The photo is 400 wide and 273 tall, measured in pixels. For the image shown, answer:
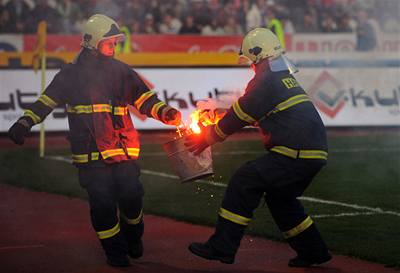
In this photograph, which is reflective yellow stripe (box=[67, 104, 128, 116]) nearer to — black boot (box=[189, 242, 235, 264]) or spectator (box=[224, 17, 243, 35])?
black boot (box=[189, 242, 235, 264])

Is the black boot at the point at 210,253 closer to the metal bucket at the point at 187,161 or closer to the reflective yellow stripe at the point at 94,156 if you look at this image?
the metal bucket at the point at 187,161

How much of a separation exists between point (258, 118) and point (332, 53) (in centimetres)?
1375

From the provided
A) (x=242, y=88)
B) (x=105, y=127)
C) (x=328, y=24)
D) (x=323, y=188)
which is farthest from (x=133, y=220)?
(x=328, y=24)

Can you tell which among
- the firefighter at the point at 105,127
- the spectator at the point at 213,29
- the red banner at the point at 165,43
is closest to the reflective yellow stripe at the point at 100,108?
the firefighter at the point at 105,127

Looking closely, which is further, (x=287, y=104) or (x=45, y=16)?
(x=45, y=16)

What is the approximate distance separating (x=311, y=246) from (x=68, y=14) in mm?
14012

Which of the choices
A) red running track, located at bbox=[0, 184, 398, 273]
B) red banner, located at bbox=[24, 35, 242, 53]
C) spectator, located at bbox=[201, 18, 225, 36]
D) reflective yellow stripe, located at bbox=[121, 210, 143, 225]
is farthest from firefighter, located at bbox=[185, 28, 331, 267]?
spectator, located at bbox=[201, 18, 225, 36]

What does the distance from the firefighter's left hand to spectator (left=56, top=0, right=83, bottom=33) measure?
13.3 meters

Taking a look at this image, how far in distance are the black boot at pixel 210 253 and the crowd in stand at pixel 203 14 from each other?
13.5 meters

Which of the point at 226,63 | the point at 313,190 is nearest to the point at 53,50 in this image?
the point at 226,63

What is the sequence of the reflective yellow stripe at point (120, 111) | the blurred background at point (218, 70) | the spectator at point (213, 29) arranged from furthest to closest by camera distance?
1. the spectator at point (213, 29)
2. the blurred background at point (218, 70)
3. the reflective yellow stripe at point (120, 111)

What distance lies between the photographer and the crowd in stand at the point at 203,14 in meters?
20.8

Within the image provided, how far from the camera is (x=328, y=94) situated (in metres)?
20.3

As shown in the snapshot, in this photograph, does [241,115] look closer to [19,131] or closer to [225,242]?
[225,242]
